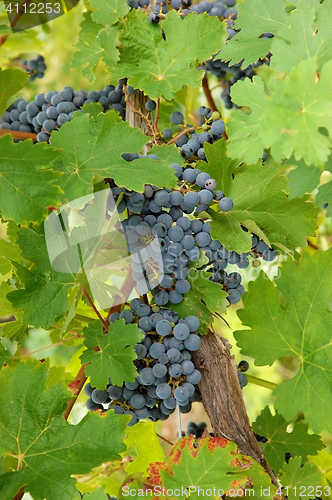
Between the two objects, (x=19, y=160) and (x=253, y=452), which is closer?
(x=19, y=160)

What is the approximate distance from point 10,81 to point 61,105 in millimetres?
258

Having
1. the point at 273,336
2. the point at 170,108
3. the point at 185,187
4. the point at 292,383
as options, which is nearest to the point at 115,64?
the point at 185,187

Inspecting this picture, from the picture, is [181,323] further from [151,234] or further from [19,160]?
[19,160]

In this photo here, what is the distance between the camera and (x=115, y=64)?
1.28 m

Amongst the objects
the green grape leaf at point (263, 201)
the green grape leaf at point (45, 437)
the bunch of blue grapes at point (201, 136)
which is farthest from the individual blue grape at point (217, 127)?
the green grape leaf at point (45, 437)

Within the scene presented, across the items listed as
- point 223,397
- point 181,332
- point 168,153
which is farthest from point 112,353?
point 168,153

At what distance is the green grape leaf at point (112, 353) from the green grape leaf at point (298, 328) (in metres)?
0.31

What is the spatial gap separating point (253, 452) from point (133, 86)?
1.00 metres

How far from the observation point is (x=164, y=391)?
1.09 metres

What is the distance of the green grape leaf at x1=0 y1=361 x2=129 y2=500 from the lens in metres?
0.99

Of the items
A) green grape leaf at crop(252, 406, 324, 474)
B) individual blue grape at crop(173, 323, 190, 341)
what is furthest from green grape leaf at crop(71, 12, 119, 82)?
green grape leaf at crop(252, 406, 324, 474)

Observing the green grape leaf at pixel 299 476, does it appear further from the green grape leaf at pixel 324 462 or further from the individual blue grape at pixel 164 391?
the individual blue grape at pixel 164 391

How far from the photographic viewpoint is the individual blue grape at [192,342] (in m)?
1.11

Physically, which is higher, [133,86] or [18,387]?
[133,86]
